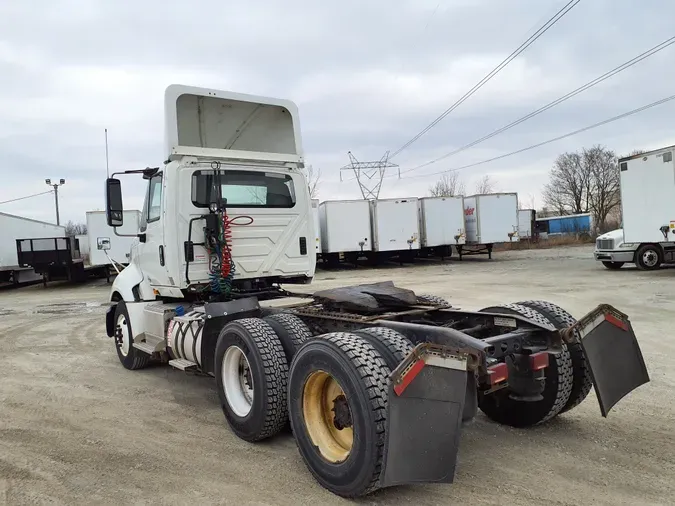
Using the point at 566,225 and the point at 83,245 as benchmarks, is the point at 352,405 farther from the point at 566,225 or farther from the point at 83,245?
the point at 566,225

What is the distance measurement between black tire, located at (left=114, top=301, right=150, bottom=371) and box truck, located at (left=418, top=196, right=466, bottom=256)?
22.3m

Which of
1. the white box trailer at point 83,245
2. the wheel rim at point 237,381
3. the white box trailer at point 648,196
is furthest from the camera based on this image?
the white box trailer at point 83,245

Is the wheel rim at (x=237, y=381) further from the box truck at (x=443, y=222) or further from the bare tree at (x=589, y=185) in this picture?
the bare tree at (x=589, y=185)

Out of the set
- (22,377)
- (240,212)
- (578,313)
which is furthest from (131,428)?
(578,313)

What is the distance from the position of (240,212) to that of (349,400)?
133 inches

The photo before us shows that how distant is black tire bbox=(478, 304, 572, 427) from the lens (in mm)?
3994

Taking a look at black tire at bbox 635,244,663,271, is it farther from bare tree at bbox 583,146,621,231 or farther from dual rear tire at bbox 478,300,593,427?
bare tree at bbox 583,146,621,231

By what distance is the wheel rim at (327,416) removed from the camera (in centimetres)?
351

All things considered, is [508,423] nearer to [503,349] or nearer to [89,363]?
[503,349]

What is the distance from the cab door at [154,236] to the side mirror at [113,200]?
34 cm

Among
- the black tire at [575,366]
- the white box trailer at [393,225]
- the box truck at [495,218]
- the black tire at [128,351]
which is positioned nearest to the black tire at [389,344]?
the black tire at [575,366]

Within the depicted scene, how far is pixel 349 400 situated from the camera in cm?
319

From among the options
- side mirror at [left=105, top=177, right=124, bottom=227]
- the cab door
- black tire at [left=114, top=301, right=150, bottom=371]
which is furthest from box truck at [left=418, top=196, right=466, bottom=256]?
side mirror at [left=105, top=177, right=124, bottom=227]

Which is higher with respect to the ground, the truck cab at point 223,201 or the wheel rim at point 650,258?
the truck cab at point 223,201
